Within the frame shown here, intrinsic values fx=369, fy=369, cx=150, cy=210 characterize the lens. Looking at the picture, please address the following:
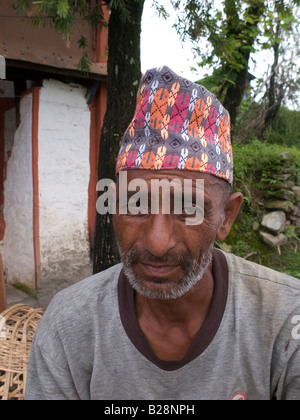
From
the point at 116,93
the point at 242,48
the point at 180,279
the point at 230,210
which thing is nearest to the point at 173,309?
the point at 180,279

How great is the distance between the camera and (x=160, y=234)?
132cm

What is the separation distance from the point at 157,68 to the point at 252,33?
13.1 ft

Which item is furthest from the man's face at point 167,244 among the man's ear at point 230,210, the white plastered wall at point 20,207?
the white plastered wall at point 20,207

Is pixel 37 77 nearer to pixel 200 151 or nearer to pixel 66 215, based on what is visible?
pixel 66 215

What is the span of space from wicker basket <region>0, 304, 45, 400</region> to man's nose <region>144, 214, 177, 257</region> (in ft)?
3.69

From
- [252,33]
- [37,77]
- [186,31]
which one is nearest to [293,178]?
[252,33]

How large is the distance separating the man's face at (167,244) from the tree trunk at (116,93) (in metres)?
1.60

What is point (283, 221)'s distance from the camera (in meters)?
6.27

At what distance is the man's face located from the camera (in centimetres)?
134

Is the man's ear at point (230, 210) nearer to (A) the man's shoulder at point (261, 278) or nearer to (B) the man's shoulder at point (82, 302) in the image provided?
(A) the man's shoulder at point (261, 278)

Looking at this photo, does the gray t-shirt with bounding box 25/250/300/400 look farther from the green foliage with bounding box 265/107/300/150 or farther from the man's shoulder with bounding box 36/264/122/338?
the green foliage with bounding box 265/107/300/150

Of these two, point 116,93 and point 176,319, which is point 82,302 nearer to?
point 176,319

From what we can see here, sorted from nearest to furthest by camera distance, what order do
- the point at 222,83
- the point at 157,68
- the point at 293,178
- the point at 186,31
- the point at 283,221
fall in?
the point at 157,68 → the point at 186,31 → the point at 222,83 → the point at 283,221 → the point at 293,178

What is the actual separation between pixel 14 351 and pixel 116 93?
203 cm
